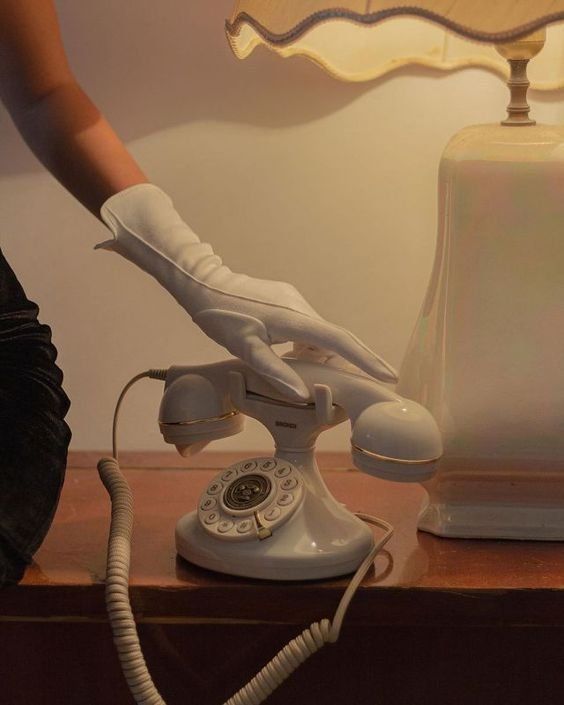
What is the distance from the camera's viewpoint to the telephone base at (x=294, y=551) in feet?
2.60

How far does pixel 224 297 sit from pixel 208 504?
158 mm

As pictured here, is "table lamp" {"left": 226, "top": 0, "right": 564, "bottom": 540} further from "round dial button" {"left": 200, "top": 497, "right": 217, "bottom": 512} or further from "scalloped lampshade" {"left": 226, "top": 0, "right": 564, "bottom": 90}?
"round dial button" {"left": 200, "top": 497, "right": 217, "bottom": 512}

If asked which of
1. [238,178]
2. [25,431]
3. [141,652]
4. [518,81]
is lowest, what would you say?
[141,652]

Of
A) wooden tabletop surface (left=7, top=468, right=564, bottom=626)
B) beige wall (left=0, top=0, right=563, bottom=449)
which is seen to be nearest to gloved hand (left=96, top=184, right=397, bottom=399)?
wooden tabletop surface (left=7, top=468, right=564, bottom=626)

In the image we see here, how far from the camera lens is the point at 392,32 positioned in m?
1.04

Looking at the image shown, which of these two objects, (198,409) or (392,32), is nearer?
(198,409)

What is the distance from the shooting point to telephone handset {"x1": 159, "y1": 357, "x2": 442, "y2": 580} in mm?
790

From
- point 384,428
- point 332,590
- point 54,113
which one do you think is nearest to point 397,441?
point 384,428

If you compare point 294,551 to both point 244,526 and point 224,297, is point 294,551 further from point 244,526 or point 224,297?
point 224,297

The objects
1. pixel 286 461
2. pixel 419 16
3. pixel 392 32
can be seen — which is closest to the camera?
pixel 419 16

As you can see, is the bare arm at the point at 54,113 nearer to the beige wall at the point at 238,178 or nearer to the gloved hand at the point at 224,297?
the gloved hand at the point at 224,297

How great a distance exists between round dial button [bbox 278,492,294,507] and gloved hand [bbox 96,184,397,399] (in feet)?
0.24

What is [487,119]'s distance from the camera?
1.14m

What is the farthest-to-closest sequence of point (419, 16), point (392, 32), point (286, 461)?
point (392, 32) < point (286, 461) < point (419, 16)
